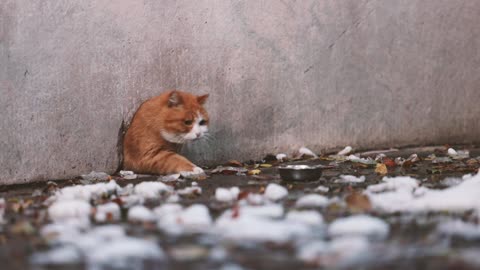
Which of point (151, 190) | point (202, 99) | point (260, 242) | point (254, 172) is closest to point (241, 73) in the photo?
point (202, 99)

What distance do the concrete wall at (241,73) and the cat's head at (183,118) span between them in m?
0.28

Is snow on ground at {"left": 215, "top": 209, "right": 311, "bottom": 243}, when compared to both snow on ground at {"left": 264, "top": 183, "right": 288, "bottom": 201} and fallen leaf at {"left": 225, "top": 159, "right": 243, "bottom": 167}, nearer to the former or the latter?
snow on ground at {"left": 264, "top": 183, "right": 288, "bottom": 201}

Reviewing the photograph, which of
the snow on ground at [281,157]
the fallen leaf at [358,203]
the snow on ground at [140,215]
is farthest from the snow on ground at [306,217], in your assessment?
the snow on ground at [281,157]

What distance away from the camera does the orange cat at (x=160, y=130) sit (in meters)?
5.25

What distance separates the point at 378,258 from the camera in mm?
2586

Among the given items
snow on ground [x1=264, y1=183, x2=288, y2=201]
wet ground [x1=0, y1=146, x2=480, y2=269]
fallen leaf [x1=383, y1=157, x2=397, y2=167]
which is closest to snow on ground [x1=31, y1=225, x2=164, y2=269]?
wet ground [x1=0, y1=146, x2=480, y2=269]

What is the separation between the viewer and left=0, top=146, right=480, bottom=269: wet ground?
2.55 m

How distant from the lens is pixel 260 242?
287cm

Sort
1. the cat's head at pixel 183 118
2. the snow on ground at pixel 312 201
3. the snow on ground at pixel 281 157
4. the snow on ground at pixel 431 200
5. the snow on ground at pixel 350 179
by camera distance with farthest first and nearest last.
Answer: the snow on ground at pixel 281 157
the cat's head at pixel 183 118
the snow on ground at pixel 350 179
the snow on ground at pixel 312 201
the snow on ground at pixel 431 200

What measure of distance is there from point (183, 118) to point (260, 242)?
2.51 m

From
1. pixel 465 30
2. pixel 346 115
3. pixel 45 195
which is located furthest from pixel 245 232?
pixel 465 30

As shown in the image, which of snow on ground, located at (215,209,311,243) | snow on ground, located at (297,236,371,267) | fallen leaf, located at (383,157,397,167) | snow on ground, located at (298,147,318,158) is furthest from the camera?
snow on ground, located at (298,147,318,158)

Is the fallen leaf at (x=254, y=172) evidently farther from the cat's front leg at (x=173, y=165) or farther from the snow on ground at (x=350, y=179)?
the snow on ground at (x=350, y=179)

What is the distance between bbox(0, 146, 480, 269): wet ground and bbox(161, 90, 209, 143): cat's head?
47 cm
